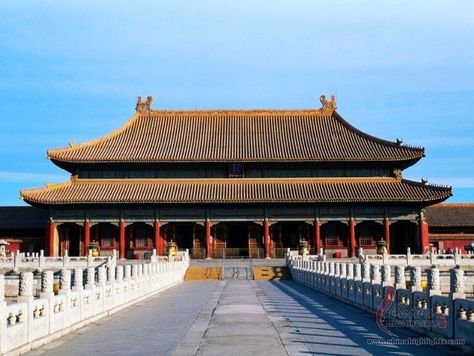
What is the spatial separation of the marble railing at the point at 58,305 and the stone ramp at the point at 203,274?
16099mm

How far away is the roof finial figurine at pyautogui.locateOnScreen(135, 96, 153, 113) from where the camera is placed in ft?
213

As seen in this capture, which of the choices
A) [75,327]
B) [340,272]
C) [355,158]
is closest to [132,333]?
[75,327]

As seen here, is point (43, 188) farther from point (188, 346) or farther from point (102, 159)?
point (188, 346)

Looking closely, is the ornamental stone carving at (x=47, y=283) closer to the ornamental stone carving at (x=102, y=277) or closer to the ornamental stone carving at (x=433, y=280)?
the ornamental stone carving at (x=102, y=277)

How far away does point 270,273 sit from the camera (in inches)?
1667

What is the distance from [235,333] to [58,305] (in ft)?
12.8

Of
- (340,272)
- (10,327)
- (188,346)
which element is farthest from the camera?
(340,272)

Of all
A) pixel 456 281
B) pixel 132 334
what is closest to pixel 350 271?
pixel 456 281

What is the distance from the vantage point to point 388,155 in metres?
56.8

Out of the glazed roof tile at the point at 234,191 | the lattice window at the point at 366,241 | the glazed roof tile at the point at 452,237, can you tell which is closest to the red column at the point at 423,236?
the glazed roof tile at the point at 234,191

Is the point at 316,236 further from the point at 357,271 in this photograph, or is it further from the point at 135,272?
the point at 357,271

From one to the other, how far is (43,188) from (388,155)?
27.8 meters

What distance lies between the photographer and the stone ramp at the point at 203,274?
137ft

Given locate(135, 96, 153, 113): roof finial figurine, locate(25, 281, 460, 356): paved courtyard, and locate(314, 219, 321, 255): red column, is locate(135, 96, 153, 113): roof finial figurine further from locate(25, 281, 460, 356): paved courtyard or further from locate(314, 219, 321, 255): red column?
locate(25, 281, 460, 356): paved courtyard
